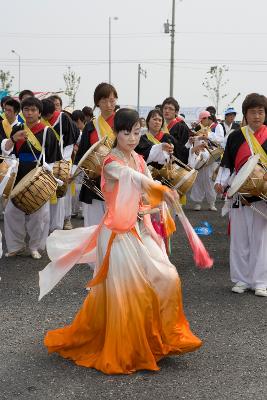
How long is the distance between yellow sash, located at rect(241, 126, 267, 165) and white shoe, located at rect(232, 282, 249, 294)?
119 cm

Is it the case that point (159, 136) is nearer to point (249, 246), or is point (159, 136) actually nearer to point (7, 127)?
point (249, 246)

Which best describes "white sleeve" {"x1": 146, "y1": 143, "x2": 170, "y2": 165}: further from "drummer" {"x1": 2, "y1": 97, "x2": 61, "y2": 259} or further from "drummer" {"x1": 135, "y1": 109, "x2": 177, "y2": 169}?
"drummer" {"x1": 2, "y1": 97, "x2": 61, "y2": 259}

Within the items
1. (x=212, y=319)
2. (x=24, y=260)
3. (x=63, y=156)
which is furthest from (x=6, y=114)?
(x=212, y=319)

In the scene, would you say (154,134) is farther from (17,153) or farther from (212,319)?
(212,319)

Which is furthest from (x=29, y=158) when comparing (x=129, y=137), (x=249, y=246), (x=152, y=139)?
(x=129, y=137)

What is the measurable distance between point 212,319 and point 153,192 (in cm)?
170

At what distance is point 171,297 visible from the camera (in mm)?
4164

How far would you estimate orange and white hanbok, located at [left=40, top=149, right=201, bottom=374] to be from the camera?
409 centimetres

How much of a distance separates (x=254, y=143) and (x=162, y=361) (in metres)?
2.54

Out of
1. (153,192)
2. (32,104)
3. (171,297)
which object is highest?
(32,104)

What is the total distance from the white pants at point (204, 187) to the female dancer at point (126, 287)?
8173 mm

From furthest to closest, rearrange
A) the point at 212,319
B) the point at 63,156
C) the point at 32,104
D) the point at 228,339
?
the point at 63,156 → the point at 32,104 → the point at 212,319 → the point at 228,339

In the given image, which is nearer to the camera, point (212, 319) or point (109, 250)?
point (109, 250)

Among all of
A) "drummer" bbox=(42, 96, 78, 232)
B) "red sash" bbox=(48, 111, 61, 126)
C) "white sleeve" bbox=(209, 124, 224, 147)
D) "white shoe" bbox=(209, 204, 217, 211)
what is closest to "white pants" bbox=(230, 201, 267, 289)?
"drummer" bbox=(42, 96, 78, 232)
